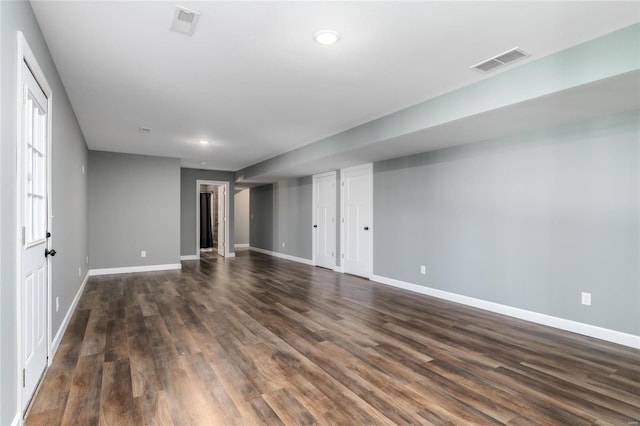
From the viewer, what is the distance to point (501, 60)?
2.78m

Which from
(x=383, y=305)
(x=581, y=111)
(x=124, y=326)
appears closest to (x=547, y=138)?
(x=581, y=111)

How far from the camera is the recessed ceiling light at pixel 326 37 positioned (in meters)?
2.39

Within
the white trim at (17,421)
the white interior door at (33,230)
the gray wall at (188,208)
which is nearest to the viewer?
the white trim at (17,421)

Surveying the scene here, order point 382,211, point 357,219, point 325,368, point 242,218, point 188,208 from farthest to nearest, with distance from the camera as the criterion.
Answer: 1. point 242,218
2. point 188,208
3. point 357,219
4. point 382,211
5. point 325,368

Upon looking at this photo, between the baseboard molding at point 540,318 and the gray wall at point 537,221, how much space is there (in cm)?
6

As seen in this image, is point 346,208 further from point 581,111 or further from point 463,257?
point 581,111

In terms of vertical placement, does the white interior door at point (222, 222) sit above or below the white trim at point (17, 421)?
above

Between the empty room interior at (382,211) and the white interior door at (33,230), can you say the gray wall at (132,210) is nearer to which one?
the empty room interior at (382,211)

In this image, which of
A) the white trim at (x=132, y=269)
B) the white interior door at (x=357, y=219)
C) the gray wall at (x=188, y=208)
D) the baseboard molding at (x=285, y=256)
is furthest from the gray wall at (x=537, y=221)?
the gray wall at (x=188, y=208)

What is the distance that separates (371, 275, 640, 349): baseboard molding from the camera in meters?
3.16

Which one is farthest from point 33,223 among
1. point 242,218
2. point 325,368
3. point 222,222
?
point 242,218

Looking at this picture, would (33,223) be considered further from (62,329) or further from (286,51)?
(286,51)

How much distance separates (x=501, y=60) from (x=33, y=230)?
379 cm

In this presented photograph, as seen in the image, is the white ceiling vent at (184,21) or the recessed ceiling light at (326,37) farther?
the recessed ceiling light at (326,37)
